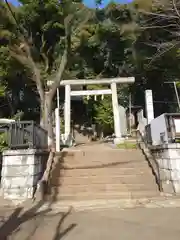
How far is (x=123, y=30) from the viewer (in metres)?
16.2

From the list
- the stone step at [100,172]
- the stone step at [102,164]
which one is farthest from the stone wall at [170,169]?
the stone step at [102,164]

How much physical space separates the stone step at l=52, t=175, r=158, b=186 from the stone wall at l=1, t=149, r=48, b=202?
1052 mm

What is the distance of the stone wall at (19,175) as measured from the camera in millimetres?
6527

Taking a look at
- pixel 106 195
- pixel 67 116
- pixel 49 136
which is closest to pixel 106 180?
pixel 106 195

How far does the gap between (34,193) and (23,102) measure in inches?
560

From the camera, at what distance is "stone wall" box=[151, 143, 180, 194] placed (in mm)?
6703

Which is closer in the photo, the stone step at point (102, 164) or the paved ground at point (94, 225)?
the paved ground at point (94, 225)

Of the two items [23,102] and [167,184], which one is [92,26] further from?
[167,184]

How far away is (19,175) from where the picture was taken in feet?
21.8

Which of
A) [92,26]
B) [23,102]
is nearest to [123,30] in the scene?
[92,26]

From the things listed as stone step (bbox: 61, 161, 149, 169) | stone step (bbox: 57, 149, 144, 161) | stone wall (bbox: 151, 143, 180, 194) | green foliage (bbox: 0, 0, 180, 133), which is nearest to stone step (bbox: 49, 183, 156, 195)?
stone wall (bbox: 151, 143, 180, 194)

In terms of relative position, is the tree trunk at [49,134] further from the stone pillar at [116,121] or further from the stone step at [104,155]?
the stone pillar at [116,121]

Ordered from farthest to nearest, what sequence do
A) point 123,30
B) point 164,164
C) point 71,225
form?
point 123,30
point 164,164
point 71,225

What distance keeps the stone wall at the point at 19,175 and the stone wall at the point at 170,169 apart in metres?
4.03
